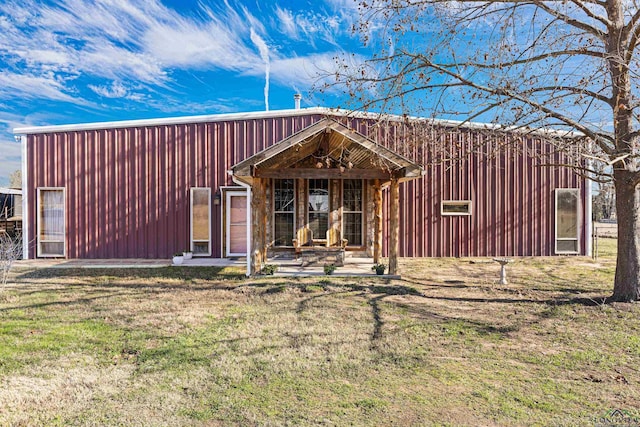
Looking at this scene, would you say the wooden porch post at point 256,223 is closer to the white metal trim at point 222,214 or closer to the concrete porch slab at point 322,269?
the concrete porch slab at point 322,269

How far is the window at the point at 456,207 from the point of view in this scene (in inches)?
462

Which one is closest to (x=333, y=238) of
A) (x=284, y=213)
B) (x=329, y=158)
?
(x=284, y=213)

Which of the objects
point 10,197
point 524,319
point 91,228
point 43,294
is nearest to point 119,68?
point 91,228

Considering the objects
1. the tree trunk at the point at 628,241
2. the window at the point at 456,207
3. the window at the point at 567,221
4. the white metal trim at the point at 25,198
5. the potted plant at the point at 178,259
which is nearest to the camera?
the tree trunk at the point at 628,241

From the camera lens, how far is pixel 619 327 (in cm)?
505

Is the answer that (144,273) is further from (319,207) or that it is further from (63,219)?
(319,207)

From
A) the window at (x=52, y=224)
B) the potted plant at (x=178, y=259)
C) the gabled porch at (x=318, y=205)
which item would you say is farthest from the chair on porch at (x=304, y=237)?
the window at (x=52, y=224)

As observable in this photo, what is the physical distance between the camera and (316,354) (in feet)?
13.4

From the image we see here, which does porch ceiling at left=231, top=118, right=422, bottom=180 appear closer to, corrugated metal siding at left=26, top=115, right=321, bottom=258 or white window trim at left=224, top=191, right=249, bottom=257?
white window trim at left=224, top=191, right=249, bottom=257

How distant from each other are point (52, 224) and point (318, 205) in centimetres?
826

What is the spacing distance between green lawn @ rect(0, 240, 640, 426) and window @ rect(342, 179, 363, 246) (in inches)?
119

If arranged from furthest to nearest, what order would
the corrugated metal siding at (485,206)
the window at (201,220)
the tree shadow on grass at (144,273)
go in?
the corrugated metal siding at (485,206)
the window at (201,220)
the tree shadow on grass at (144,273)

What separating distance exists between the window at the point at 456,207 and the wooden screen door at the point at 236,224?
639cm

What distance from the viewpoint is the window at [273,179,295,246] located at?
10445 mm
